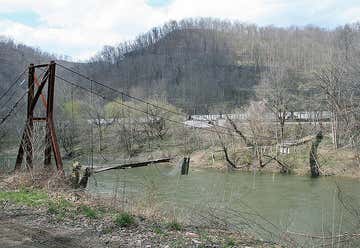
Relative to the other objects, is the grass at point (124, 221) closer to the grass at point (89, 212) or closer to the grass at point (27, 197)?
the grass at point (89, 212)

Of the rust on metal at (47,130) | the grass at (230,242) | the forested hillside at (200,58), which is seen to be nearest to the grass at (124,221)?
the grass at (230,242)

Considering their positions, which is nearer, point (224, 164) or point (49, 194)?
point (49, 194)

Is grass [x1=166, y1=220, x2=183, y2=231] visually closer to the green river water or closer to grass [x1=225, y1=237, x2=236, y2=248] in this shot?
grass [x1=225, y1=237, x2=236, y2=248]

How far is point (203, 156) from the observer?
120 feet

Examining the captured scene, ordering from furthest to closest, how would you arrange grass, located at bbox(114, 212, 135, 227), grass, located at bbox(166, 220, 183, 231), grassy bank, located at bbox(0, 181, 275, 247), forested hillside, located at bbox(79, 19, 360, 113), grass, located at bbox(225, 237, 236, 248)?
forested hillside, located at bbox(79, 19, 360, 113) → grass, located at bbox(166, 220, 183, 231) → grass, located at bbox(114, 212, 135, 227) → grass, located at bbox(225, 237, 236, 248) → grassy bank, located at bbox(0, 181, 275, 247)

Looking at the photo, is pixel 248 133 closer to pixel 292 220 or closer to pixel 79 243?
pixel 292 220

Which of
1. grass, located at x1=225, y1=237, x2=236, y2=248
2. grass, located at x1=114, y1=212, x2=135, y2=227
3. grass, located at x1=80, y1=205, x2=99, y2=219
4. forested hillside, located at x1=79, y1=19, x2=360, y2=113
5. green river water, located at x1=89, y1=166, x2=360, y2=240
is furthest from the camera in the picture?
forested hillside, located at x1=79, y1=19, x2=360, y2=113

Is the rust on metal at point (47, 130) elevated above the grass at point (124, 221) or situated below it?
above

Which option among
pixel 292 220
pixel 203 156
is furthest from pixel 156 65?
pixel 292 220

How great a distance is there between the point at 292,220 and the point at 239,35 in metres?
125

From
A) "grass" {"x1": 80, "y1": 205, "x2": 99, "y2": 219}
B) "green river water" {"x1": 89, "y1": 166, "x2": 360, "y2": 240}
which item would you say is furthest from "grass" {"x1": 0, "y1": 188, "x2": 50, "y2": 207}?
"green river water" {"x1": 89, "y1": 166, "x2": 360, "y2": 240}

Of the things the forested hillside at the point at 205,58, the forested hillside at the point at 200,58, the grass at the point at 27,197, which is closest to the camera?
the grass at the point at 27,197

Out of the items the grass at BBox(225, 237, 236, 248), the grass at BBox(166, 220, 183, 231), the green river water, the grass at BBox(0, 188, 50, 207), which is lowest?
the green river water

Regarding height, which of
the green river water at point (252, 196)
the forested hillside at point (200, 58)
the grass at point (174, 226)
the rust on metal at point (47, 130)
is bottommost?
the green river water at point (252, 196)
